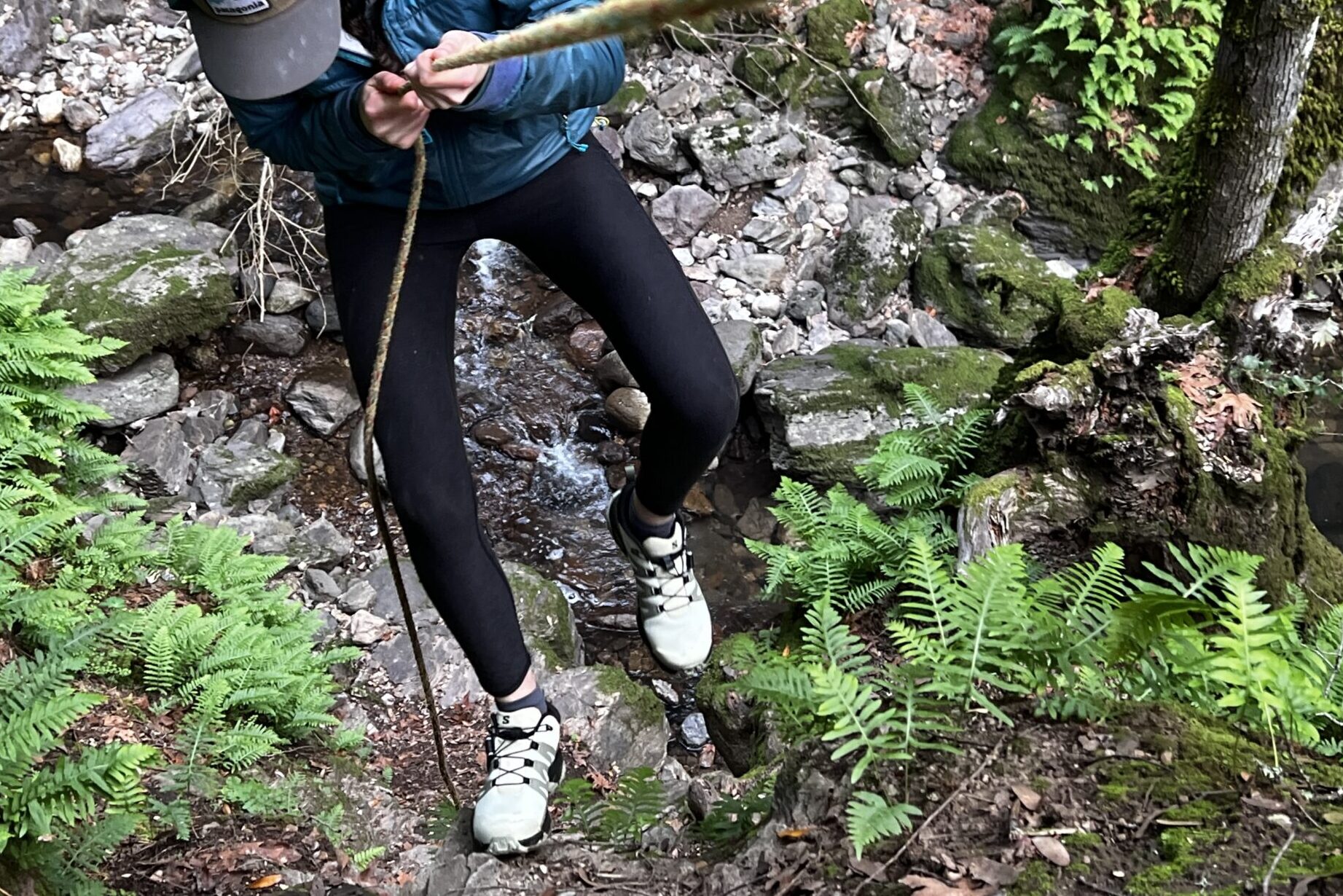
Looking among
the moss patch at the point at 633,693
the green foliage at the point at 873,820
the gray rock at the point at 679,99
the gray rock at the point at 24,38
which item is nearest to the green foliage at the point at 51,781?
the green foliage at the point at 873,820

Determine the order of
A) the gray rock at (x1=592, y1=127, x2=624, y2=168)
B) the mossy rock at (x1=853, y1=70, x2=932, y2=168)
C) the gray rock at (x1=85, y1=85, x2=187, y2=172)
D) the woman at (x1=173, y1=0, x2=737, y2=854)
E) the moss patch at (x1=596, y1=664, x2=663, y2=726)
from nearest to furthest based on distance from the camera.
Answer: the woman at (x1=173, y1=0, x2=737, y2=854), the moss patch at (x1=596, y1=664, x2=663, y2=726), the gray rock at (x1=85, y1=85, x2=187, y2=172), the gray rock at (x1=592, y1=127, x2=624, y2=168), the mossy rock at (x1=853, y1=70, x2=932, y2=168)

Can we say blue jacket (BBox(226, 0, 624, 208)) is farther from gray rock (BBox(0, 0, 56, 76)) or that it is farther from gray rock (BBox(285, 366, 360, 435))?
gray rock (BBox(0, 0, 56, 76))

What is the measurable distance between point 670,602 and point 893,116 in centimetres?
633

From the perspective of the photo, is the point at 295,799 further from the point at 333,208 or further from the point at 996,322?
the point at 996,322

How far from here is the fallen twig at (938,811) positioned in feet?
5.53

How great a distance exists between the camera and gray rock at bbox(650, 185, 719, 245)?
784 centimetres

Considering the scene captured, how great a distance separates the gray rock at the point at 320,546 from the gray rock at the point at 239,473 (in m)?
0.45

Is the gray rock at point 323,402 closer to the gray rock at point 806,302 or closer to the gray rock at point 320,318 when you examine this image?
the gray rock at point 320,318

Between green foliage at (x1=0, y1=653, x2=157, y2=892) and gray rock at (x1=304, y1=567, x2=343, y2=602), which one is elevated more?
green foliage at (x1=0, y1=653, x2=157, y2=892)

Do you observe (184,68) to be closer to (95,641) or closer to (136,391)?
(136,391)

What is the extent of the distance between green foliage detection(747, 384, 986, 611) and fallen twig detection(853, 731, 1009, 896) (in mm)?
2063

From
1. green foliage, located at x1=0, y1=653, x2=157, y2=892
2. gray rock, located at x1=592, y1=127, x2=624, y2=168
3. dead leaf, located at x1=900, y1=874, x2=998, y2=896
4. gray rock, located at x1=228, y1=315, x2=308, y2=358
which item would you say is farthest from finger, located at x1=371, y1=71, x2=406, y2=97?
gray rock, located at x1=592, y1=127, x2=624, y2=168

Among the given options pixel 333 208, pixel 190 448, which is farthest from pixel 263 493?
pixel 333 208

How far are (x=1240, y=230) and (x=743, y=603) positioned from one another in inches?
131
